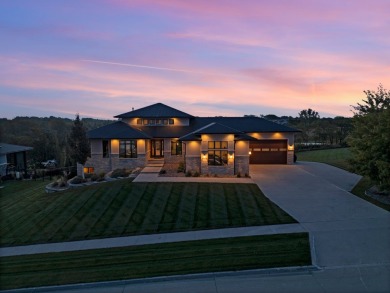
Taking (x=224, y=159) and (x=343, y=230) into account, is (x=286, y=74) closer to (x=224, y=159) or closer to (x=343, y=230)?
(x=224, y=159)

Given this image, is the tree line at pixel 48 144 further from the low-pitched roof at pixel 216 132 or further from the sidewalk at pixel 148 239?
the sidewalk at pixel 148 239

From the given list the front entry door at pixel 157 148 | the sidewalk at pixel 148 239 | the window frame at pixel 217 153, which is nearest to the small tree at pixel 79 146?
the front entry door at pixel 157 148

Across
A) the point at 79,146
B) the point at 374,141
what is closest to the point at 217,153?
the point at 374,141

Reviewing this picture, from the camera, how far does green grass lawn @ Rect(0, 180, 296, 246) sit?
14.5m

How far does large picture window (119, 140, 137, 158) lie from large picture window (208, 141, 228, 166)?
714 cm

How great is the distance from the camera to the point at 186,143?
2562 centimetres

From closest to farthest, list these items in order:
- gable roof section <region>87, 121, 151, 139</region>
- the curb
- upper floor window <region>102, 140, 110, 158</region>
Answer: the curb → gable roof section <region>87, 121, 151, 139</region> → upper floor window <region>102, 140, 110, 158</region>

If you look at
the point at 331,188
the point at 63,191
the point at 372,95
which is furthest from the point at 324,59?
the point at 63,191

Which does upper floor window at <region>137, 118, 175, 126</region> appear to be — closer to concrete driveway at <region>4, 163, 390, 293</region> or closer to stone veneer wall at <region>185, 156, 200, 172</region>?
stone veneer wall at <region>185, 156, 200, 172</region>

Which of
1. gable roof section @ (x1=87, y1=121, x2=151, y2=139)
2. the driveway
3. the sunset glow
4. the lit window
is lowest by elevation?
the driveway

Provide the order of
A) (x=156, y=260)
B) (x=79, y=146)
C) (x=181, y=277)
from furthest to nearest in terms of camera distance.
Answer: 1. (x=79, y=146)
2. (x=156, y=260)
3. (x=181, y=277)

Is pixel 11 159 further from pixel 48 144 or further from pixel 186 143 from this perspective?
pixel 186 143

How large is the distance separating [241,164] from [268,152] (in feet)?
26.4

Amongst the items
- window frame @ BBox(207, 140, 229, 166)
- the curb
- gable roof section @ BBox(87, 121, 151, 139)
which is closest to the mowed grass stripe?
the curb
